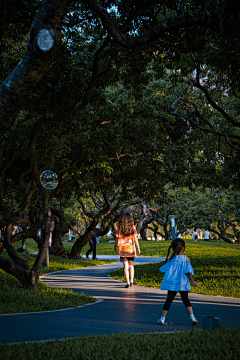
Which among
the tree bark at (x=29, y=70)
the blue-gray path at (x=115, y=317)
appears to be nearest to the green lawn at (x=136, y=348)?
→ the blue-gray path at (x=115, y=317)

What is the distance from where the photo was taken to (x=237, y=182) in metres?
17.3

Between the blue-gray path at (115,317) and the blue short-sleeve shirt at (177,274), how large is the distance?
61 centimetres

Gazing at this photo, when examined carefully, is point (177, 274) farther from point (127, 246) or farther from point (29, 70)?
point (127, 246)

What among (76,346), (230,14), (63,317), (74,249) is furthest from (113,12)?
(74,249)

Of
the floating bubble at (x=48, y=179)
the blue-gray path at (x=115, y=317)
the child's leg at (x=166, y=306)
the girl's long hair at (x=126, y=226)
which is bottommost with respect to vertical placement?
the blue-gray path at (x=115, y=317)

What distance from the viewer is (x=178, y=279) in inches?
267

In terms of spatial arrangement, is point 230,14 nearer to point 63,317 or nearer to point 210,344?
point 210,344

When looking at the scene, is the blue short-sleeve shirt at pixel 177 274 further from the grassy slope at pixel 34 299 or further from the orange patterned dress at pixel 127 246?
the orange patterned dress at pixel 127 246

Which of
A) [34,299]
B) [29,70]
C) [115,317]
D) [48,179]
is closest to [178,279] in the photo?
[115,317]

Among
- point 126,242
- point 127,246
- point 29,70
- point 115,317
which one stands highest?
point 29,70

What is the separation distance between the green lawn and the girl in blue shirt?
3.78ft

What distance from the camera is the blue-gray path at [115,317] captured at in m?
6.09

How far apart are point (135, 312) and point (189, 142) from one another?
37.2 ft

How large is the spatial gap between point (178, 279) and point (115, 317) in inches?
56.0
